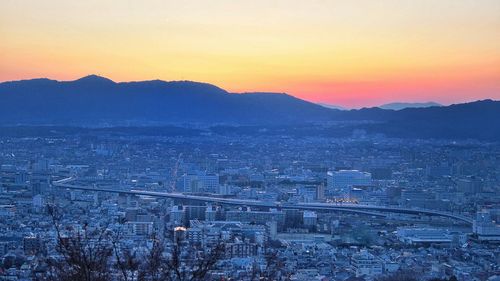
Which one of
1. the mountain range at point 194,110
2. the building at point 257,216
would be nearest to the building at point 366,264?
the building at point 257,216

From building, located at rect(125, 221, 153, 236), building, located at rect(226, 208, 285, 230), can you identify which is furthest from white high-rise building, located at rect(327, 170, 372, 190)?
building, located at rect(125, 221, 153, 236)

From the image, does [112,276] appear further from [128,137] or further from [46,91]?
[46,91]

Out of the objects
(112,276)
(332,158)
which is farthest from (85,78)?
(112,276)

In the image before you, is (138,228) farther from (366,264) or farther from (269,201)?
(269,201)

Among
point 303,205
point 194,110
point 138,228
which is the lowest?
point 303,205

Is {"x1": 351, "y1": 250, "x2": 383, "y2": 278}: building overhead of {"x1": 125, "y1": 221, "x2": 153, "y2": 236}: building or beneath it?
beneath

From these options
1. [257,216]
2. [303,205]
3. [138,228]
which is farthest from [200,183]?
[138,228]

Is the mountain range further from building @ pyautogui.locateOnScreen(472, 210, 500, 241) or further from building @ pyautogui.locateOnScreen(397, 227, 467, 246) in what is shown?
building @ pyautogui.locateOnScreen(397, 227, 467, 246)

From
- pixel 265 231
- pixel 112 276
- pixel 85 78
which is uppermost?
pixel 85 78
